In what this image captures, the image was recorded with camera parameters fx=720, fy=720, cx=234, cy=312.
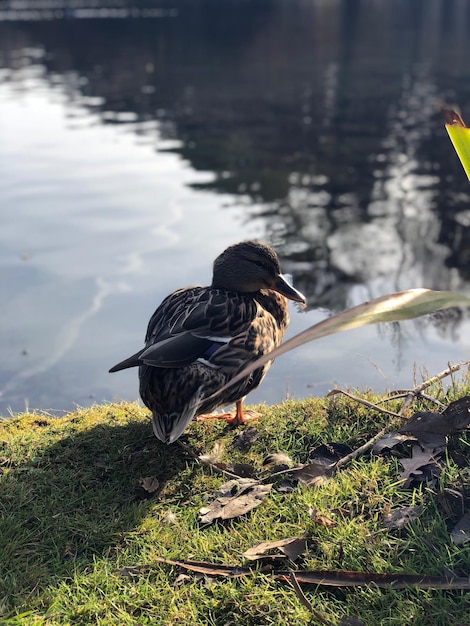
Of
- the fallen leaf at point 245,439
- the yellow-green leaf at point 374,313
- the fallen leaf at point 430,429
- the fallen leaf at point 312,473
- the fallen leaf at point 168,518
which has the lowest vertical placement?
the fallen leaf at point 245,439

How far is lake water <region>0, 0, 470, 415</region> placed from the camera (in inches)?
219

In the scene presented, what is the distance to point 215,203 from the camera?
9531 millimetres

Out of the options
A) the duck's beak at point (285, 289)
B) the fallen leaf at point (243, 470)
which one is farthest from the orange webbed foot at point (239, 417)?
the duck's beak at point (285, 289)

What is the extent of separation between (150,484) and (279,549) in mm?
762

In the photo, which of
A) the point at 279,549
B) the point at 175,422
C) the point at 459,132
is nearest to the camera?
the point at 279,549

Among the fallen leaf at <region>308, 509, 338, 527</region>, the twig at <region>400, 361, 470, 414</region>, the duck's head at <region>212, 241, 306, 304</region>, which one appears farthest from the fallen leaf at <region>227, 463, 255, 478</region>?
the duck's head at <region>212, 241, 306, 304</region>

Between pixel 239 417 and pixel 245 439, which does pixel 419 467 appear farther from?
pixel 239 417

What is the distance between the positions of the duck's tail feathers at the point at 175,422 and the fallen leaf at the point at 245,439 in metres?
0.28

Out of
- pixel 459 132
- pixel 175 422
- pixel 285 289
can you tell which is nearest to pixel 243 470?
pixel 175 422

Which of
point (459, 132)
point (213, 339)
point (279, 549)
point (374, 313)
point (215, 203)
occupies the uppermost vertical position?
point (459, 132)

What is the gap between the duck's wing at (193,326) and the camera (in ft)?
11.0

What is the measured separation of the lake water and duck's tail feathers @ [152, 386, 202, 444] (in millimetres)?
1025

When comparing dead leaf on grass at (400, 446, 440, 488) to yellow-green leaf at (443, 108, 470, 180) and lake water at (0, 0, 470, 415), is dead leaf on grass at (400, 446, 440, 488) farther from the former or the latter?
yellow-green leaf at (443, 108, 470, 180)

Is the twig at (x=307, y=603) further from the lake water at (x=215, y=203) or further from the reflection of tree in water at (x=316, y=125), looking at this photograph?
the reflection of tree in water at (x=316, y=125)
